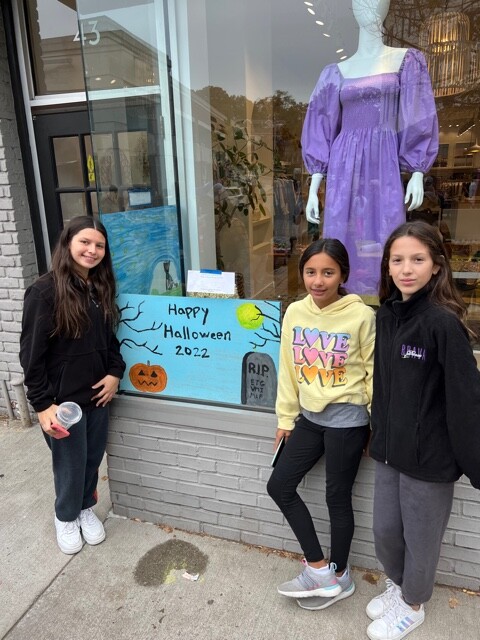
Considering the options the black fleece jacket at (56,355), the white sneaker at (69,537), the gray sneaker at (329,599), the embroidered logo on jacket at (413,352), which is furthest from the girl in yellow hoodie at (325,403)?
the white sneaker at (69,537)

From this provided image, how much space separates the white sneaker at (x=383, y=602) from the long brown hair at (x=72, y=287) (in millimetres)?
1679

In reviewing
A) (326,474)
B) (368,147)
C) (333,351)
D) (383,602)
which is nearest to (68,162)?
(368,147)

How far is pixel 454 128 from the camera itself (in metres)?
3.12

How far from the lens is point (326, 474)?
77.4 inches

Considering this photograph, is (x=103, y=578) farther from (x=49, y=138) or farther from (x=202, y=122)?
(x=49, y=138)

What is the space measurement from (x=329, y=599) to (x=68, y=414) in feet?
4.49

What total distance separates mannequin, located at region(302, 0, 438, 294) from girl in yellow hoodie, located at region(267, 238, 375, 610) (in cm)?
56

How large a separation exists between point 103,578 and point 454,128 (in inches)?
128

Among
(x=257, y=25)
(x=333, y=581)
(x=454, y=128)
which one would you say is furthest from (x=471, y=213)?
(x=333, y=581)

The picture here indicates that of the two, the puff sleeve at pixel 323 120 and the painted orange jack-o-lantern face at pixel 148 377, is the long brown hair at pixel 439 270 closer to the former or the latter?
the puff sleeve at pixel 323 120

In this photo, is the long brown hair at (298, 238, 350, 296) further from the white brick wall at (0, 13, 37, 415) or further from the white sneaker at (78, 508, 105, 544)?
the white brick wall at (0, 13, 37, 415)

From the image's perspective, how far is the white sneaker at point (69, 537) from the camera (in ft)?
7.86

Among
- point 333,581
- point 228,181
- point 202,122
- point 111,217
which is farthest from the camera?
point 228,181

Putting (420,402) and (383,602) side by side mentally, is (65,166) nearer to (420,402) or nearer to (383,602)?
(420,402)
